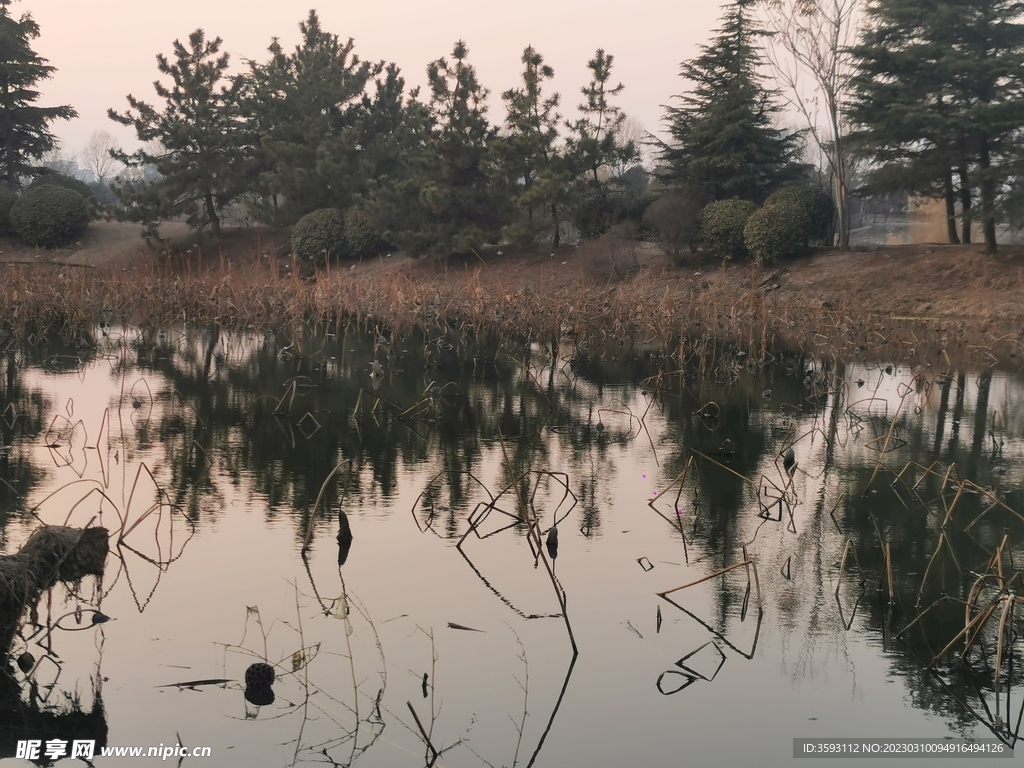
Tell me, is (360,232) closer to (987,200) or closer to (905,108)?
(905,108)

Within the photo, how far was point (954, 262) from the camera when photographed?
20578 mm

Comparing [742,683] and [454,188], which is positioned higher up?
[454,188]

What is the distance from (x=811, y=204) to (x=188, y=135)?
16138 mm

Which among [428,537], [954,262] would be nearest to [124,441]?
[428,537]

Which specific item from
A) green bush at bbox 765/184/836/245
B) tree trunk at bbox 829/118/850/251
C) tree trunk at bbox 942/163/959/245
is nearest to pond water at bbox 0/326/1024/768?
tree trunk at bbox 942/163/959/245

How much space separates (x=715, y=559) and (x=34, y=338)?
10187mm

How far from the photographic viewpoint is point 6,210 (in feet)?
97.0

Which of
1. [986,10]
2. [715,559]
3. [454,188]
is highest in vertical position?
[986,10]

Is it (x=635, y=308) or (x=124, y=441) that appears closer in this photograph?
(x=124, y=441)

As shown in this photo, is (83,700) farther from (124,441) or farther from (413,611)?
(124,441)

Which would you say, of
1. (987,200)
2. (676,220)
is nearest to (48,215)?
(676,220)

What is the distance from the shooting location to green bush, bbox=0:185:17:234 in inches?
1163

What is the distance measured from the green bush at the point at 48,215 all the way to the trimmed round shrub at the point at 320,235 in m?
6.31

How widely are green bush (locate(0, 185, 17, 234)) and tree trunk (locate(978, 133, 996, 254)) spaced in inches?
964
